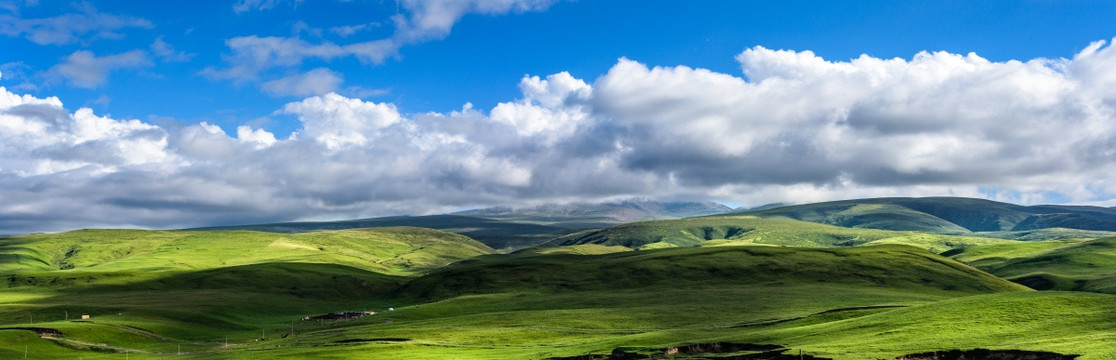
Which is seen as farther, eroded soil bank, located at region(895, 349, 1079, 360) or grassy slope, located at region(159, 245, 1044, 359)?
grassy slope, located at region(159, 245, 1044, 359)

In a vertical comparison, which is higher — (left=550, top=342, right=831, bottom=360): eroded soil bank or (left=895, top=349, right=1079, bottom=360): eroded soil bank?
(left=895, top=349, right=1079, bottom=360): eroded soil bank

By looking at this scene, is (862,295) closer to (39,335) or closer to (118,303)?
(39,335)

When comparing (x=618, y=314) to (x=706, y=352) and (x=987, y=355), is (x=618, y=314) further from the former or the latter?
(x=987, y=355)

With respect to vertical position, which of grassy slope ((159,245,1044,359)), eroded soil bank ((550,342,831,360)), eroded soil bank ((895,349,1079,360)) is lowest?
grassy slope ((159,245,1044,359))

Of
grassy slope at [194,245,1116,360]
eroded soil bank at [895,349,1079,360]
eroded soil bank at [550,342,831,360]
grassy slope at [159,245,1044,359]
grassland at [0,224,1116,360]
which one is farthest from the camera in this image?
grassy slope at [159,245,1044,359]

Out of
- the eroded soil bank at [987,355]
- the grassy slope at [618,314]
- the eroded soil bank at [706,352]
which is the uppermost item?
the eroded soil bank at [987,355]

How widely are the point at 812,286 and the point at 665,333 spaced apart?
85.6m

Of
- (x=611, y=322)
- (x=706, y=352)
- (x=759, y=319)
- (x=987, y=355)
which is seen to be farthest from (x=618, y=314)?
(x=987, y=355)

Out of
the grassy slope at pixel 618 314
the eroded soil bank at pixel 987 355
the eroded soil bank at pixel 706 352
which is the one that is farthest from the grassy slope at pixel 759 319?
the eroded soil bank at pixel 706 352

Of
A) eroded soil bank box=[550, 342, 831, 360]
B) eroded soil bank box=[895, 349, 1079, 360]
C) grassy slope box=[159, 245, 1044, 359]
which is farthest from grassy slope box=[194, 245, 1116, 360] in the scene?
eroded soil bank box=[550, 342, 831, 360]

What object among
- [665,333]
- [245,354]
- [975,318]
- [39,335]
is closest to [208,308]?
[39,335]

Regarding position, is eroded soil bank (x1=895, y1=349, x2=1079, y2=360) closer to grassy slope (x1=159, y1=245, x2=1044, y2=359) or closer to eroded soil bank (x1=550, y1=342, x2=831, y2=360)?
grassy slope (x1=159, y1=245, x2=1044, y2=359)

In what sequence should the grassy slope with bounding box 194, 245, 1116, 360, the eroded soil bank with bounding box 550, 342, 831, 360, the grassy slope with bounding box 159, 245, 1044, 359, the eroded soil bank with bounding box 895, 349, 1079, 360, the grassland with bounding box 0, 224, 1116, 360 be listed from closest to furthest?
the eroded soil bank with bounding box 895, 349, 1079, 360, the grassy slope with bounding box 194, 245, 1116, 360, the eroded soil bank with bounding box 550, 342, 831, 360, the grassland with bounding box 0, 224, 1116, 360, the grassy slope with bounding box 159, 245, 1044, 359

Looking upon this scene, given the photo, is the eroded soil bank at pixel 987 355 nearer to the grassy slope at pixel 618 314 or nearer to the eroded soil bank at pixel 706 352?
the grassy slope at pixel 618 314
